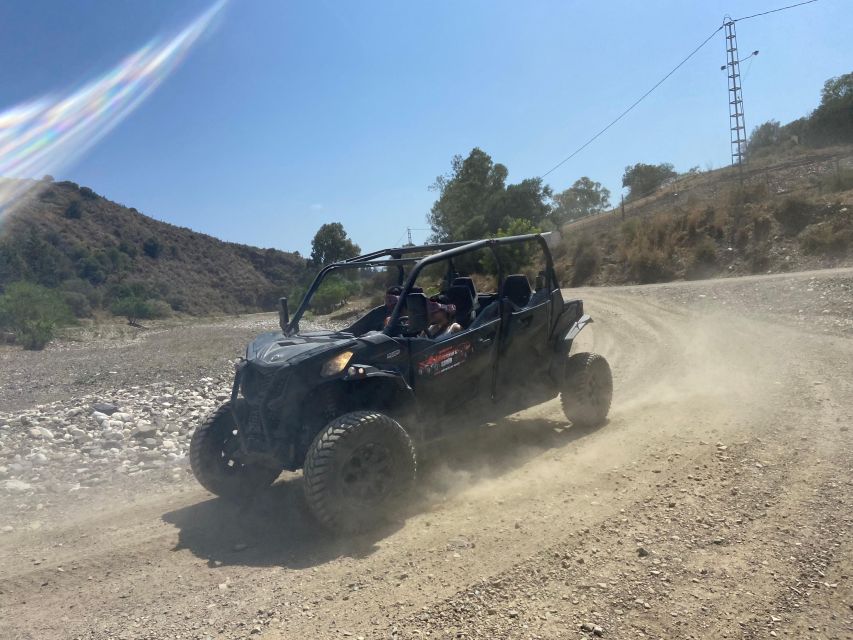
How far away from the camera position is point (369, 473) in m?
4.57

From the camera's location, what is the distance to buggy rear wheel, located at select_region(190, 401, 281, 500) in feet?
17.6

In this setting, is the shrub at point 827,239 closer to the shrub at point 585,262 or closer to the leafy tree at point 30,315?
the shrub at point 585,262

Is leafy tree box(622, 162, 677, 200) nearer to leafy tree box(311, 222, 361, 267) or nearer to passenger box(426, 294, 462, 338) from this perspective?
leafy tree box(311, 222, 361, 267)

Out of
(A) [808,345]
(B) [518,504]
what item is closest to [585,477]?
(B) [518,504]

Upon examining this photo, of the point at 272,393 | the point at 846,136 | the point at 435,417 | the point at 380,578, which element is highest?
the point at 846,136

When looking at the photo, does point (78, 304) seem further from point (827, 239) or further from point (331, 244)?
point (827, 239)

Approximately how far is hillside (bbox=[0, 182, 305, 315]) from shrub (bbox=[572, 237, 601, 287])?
40151 millimetres

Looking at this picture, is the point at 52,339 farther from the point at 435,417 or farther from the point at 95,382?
the point at 435,417

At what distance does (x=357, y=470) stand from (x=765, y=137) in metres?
65.1

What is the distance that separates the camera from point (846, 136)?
46062 millimetres

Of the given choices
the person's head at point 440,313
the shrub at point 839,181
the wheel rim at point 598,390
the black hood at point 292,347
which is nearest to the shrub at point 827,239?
the shrub at point 839,181

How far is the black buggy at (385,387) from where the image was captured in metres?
4.54

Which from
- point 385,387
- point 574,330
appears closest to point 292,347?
point 385,387

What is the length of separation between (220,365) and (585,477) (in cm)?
1106
